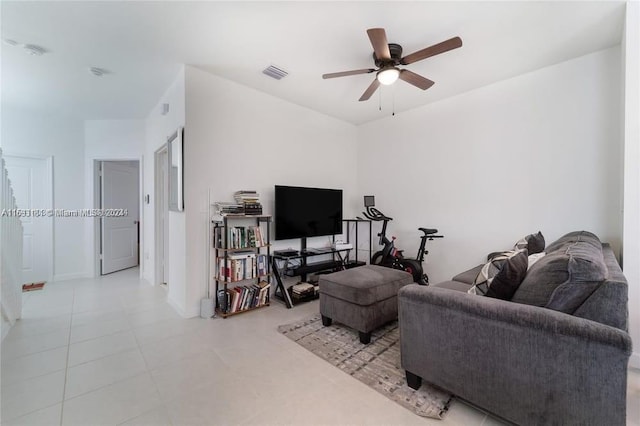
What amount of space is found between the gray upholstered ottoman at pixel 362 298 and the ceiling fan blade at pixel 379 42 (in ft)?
6.48

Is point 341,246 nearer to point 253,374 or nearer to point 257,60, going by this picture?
point 253,374

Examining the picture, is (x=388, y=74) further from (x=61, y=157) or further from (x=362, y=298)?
(x=61, y=157)

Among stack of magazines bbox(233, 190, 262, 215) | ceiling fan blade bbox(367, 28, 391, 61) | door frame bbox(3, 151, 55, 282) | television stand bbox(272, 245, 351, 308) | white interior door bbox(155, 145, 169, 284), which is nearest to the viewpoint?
ceiling fan blade bbox(367, 28, 391, 61)

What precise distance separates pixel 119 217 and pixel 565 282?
6.37 meters

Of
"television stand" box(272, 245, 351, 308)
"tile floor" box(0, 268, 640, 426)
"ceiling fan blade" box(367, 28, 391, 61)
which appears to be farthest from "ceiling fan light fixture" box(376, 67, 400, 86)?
"tile floor" box(0, 268, 640, 426)

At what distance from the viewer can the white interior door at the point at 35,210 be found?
4188mm

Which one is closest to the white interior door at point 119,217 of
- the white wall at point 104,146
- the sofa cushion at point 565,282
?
the white wall at point 104,146

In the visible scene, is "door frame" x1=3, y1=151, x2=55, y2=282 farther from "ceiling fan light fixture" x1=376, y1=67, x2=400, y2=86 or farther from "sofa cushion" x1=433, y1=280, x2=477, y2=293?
"sofa cushion" x1=433, y1=280, x2=477, y2=293

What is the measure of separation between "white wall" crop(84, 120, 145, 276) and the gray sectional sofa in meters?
5.05

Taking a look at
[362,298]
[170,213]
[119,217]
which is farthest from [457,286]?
[119,217]

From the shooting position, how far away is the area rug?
165 cm

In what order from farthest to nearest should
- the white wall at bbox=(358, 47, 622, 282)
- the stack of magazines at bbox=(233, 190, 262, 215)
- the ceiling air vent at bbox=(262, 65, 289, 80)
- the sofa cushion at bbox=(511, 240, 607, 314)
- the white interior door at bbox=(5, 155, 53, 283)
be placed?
the white interior door at bbox=(5, 155, 53, 283)
the stack of magazines at bbox=(233, 190, 262, 215)
the ceiling air vent at bbox=(262, 65, 289, 80)
the white wall at bbox=(358, 47, 622, 282)
the sofa cushion at bbox=(511, 240, 607, 314)

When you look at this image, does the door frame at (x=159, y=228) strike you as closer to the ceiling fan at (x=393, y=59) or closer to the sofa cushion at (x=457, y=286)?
the ceiling fan at (x=393, y=59)

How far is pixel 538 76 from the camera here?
3.03 m
